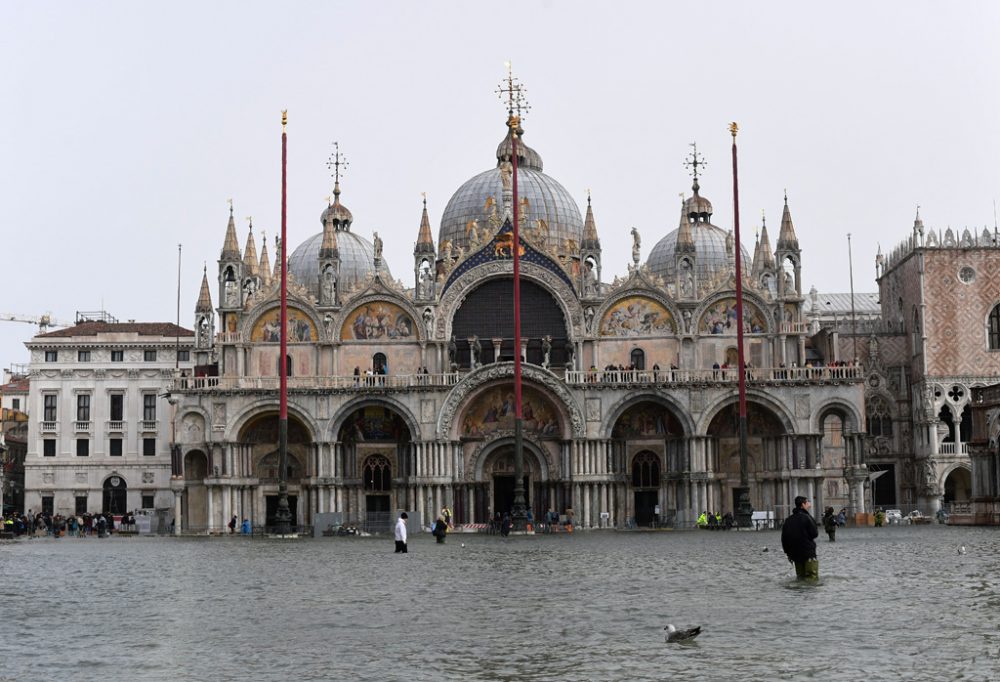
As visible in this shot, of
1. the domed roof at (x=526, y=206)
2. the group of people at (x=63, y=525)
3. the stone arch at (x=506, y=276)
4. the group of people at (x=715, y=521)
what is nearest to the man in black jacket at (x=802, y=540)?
the group of people at (x=715, y=521)

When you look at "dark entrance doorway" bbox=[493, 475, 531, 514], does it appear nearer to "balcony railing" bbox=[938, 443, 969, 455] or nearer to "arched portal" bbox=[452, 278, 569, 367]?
"arched portal" bbox=[452, 278, 569, 367]

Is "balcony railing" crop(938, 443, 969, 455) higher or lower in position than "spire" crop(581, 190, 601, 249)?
lower

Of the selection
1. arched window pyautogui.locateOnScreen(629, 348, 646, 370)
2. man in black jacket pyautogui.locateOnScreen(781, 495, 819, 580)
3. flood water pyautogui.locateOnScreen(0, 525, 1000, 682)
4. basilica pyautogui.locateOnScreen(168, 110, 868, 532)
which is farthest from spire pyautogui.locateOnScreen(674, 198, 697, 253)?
man in black jacket pyautogui.locateOnScreen(781, 495, 819, 580)

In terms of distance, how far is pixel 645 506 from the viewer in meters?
67.9

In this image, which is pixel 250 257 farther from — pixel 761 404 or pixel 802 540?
pixel 802 540

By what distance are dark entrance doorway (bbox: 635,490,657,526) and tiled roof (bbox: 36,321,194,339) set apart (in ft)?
108

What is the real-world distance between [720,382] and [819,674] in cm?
5263

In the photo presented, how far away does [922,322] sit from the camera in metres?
75.3

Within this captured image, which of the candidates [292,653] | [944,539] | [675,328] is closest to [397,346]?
[675,328]

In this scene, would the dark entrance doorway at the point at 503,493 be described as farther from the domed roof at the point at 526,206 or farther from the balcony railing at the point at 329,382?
the domed roof at the point at 526,206

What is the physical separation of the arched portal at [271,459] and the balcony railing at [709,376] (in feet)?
44.6

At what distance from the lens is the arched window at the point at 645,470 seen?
2677 inches

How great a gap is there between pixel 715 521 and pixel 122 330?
43.0 m

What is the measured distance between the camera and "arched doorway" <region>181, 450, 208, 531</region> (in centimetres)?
6869
